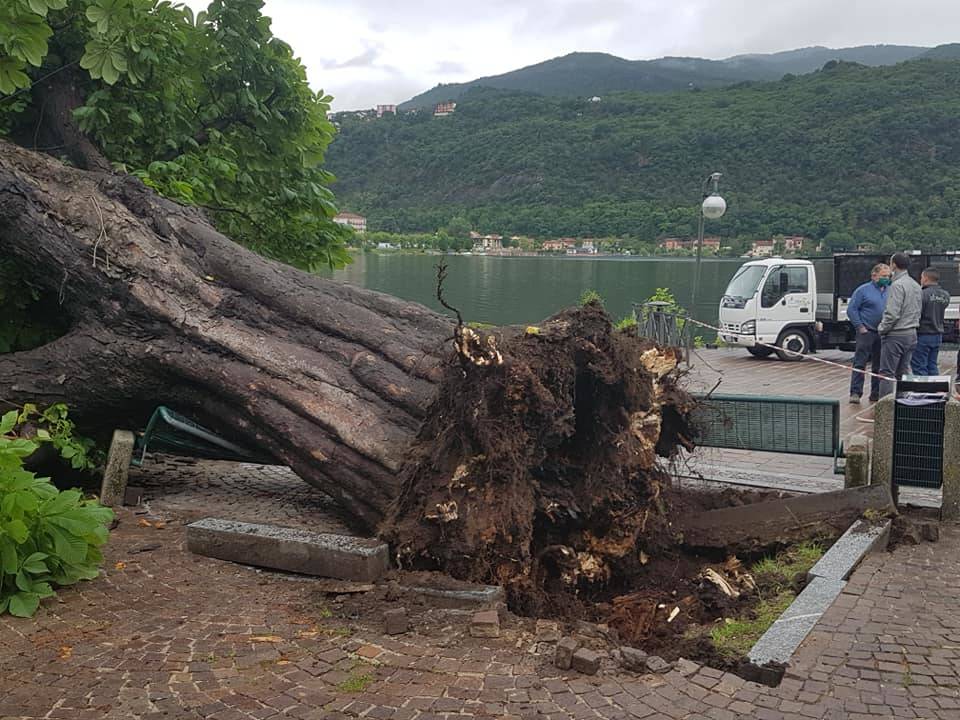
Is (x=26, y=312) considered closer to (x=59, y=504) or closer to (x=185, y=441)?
(x=185, y=441)

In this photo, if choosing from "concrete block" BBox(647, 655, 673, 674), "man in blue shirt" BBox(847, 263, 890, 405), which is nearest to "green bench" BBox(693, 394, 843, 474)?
"concrete block" BBox(647, 655, 673, 674)

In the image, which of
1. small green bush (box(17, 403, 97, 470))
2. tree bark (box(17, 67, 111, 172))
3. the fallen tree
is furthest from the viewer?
tree bark (box(17, 67, 111, 172))

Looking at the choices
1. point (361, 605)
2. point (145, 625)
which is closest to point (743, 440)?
point (361, 605)

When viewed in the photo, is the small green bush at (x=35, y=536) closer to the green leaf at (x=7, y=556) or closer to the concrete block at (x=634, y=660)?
the green leaf at (x=7, y=556)

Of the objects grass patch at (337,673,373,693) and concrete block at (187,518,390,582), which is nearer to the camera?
grass patch at (337,673,373,693)

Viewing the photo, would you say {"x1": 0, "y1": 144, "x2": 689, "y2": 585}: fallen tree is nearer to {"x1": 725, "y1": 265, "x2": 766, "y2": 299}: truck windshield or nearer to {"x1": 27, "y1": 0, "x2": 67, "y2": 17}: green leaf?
{"x1": 27, "y1": 0, "x2": 67, "y2": 17}: green leaf

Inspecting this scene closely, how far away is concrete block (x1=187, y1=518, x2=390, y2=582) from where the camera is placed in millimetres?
5488

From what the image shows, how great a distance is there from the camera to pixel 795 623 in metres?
4.76

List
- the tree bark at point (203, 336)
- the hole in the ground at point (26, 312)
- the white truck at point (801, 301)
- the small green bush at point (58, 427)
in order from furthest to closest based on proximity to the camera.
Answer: the white truck at point (801, 301) < the hole in the ground at point (26, 312) < the small green bush at point (58, 427) < the tree bark at point (203, 336)

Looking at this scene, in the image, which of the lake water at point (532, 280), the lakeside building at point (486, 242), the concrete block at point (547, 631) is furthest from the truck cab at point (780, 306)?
the lakeside building at point (486, 242)

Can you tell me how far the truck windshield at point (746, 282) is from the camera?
22016mm

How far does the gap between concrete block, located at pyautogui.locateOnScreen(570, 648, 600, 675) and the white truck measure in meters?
18.5

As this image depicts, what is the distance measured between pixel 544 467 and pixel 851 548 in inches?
84.3

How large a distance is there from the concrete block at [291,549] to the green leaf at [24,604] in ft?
3.91
